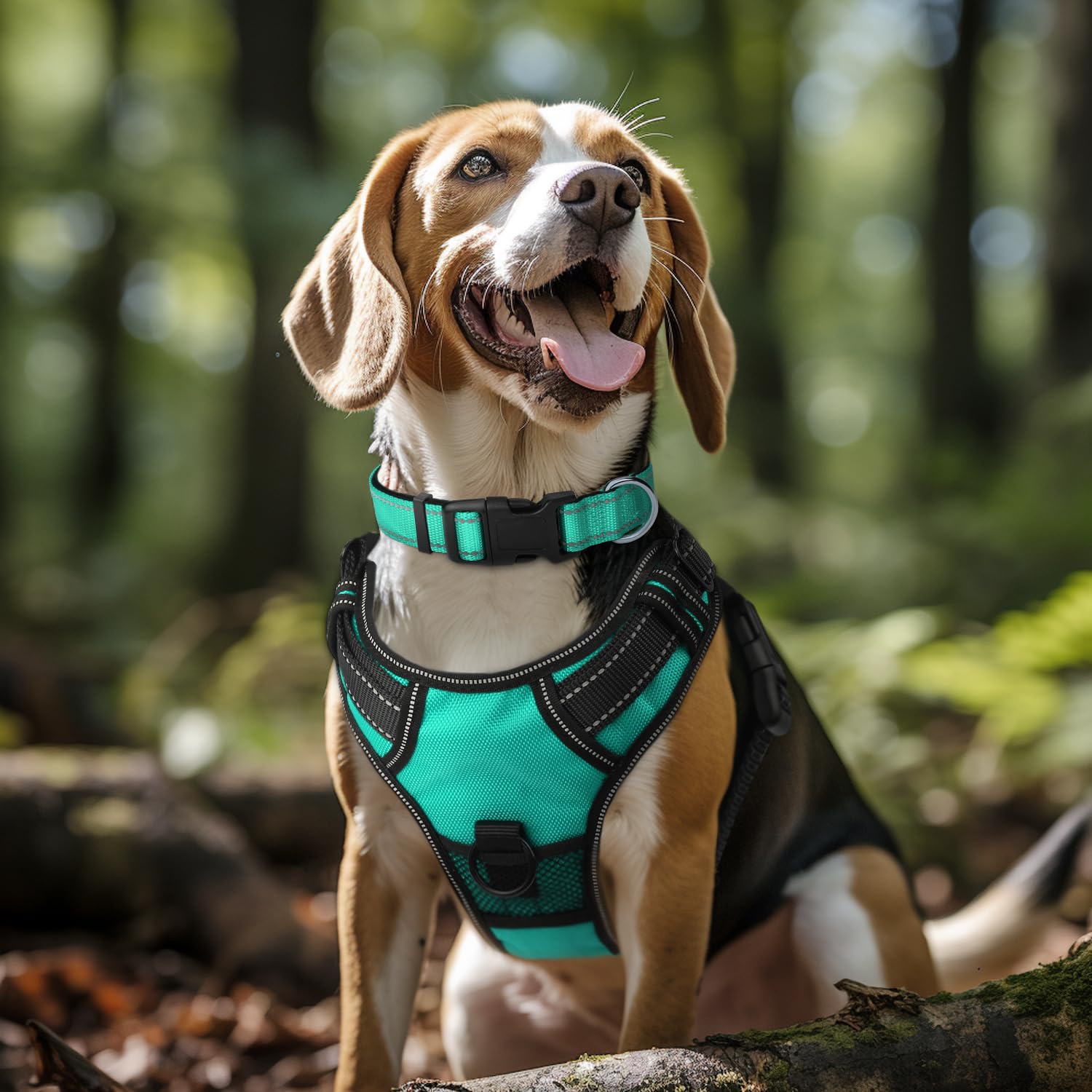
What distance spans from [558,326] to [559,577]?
52 centimetres

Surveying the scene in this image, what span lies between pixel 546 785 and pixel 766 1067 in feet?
2.20

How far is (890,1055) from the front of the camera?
5.64 feet

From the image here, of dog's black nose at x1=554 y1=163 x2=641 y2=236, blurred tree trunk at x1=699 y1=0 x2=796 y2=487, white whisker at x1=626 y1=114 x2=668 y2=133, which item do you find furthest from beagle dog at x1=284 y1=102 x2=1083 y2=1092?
blurred tree trunk at x1=699 y1=0 x2=796 y2=487

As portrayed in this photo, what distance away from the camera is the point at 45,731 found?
6.00 m

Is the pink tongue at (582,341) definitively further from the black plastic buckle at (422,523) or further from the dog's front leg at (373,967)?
the dog's front leg at (373,967)

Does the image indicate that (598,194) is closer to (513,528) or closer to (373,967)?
(513,528)

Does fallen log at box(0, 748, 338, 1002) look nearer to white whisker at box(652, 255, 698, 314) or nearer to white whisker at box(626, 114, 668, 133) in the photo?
white whisker at box(652, 255, 698, 314)

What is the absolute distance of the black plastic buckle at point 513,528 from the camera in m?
2.28

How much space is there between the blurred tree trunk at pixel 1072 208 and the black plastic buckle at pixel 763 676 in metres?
5.87

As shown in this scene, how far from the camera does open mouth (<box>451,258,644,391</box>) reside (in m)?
2.24

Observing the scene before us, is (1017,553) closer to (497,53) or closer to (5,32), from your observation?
(497,53)

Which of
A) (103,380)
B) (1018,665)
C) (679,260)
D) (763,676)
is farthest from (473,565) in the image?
(103,380)

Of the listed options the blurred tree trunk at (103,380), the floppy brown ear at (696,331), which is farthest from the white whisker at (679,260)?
the blurred tree trunk at (103,380)

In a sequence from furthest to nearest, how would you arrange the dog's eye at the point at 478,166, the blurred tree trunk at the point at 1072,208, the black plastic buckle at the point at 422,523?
the blurred tree trunk at the point at 1072,208 → the dog's eye at the point at 478,166 → the black plastic buckle at the point at 422,523
